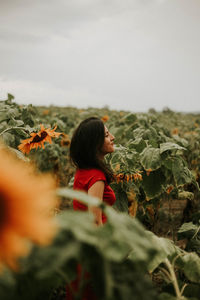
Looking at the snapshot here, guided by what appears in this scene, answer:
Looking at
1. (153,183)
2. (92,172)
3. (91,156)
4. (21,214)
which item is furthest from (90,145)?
(21,214)

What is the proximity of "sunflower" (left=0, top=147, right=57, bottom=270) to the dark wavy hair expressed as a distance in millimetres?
1325

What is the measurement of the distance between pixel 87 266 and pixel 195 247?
136 centimetres

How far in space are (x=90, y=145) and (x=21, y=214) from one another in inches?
55.6

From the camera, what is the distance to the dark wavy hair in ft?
6.28

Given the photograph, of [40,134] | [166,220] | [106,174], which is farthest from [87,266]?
[166,220]

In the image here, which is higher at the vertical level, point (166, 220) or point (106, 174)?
point (106, 174)

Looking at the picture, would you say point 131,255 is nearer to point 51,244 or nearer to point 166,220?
point 51,244

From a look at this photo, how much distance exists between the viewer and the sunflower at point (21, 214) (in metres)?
0.51

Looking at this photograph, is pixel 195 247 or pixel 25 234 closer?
pixel 25 234

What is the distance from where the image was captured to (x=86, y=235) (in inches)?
23.2

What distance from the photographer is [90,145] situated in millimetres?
1933

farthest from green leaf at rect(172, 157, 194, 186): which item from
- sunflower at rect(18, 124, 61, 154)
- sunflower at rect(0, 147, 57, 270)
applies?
sunflower at rect(0, 147, 57, 270)

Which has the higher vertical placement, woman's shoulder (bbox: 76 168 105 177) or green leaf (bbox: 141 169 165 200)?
woman's shoulder (bbox: 76 168 105 177)

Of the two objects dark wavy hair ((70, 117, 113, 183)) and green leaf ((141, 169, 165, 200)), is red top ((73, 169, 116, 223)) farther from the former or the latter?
green leaf ((141, 169, 165, 200))
